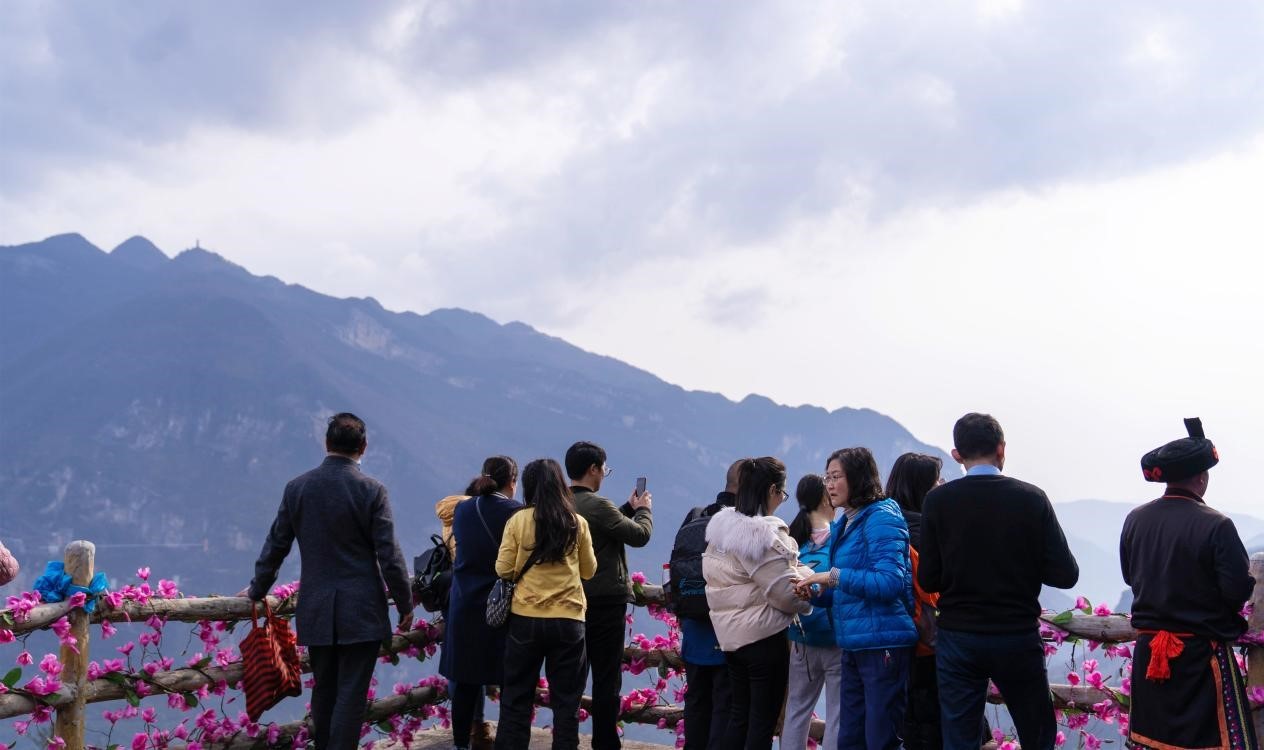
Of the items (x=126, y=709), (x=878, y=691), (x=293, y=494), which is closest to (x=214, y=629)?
(x=126, y=709)

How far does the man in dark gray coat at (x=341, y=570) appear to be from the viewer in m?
6.00

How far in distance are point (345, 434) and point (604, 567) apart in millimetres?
1866

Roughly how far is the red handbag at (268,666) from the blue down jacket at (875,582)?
3.39m

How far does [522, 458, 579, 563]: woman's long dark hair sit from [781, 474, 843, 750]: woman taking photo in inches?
54.0

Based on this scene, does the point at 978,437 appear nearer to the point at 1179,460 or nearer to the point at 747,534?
the point at 1179,460

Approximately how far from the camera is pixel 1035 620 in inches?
193

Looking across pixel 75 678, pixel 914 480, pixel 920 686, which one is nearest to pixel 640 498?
pixel 914 480

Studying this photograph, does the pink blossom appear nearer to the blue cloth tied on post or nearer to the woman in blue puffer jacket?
the blue cloth tied on post

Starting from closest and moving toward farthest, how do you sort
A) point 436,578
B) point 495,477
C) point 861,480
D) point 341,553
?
point 861,480 → point 341,553 → point 495,477 → point 436,578

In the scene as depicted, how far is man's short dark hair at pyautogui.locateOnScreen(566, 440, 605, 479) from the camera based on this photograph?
6.59m

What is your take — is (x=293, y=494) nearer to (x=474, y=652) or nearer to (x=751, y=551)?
(x=474, y=652)

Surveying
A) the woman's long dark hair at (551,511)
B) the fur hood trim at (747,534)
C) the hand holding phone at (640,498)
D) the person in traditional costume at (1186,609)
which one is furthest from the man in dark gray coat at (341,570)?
the person in traditional costume at (1186,609)

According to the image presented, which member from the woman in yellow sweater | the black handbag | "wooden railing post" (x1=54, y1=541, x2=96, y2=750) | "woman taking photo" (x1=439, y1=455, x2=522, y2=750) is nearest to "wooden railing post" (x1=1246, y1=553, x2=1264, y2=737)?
the woman in yellow sweater

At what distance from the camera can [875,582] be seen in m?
5.20
